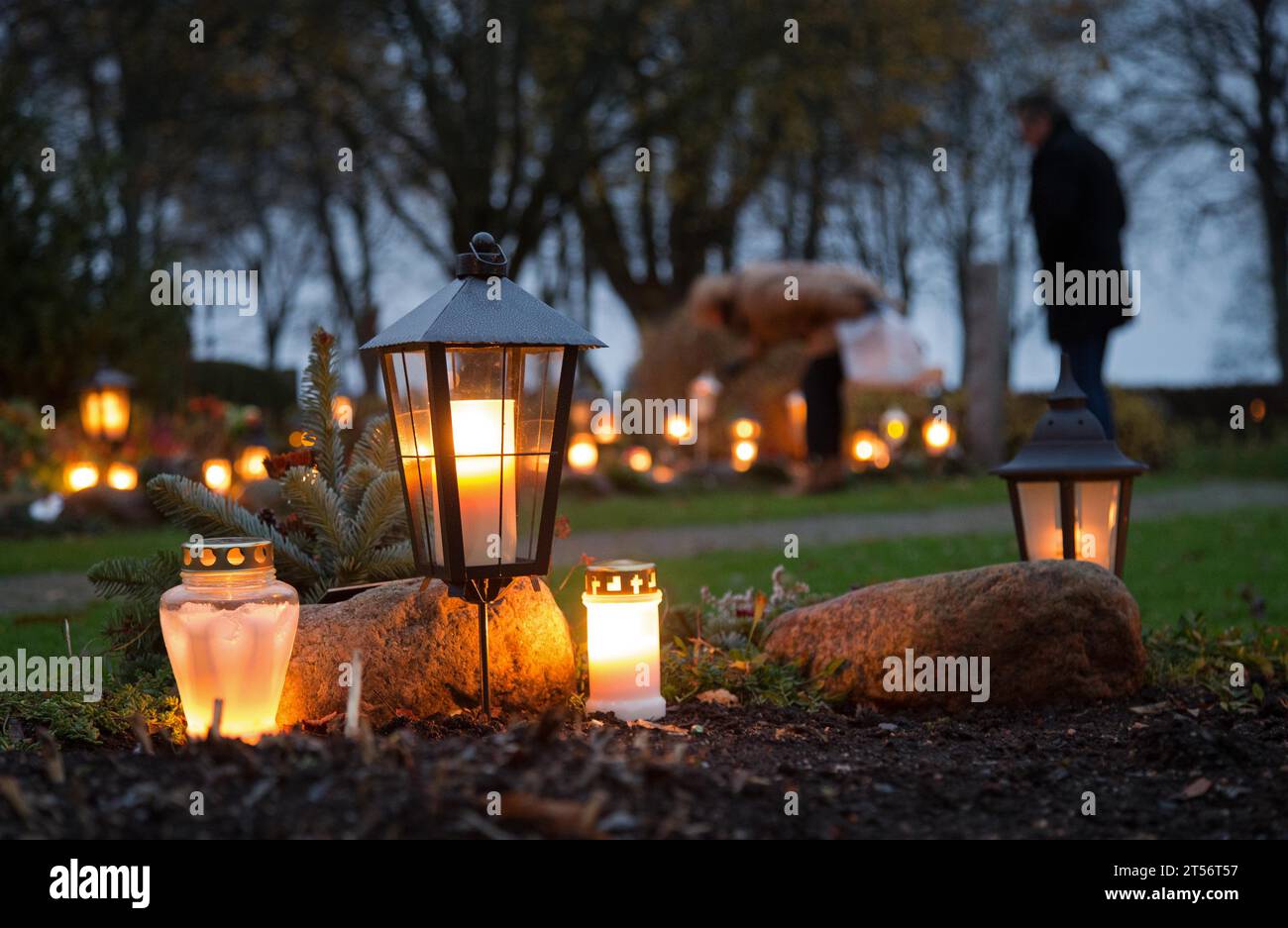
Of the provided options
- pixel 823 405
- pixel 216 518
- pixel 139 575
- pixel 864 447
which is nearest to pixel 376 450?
pixel 216 518

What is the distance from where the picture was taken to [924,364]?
52.5 feet

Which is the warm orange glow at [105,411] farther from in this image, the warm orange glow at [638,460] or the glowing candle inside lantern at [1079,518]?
the glowing candle inside lantern at [1079,518]

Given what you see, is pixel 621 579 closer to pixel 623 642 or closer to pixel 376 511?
pixel 623 642

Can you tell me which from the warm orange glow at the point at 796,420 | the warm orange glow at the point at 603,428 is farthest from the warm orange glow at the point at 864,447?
the warm orange glow at the point at 603,428

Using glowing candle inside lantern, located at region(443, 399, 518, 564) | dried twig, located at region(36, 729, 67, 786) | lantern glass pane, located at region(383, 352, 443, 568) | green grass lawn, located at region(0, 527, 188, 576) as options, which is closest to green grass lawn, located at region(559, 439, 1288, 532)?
green grass lawn, located at region(0, 527, 188, 576)

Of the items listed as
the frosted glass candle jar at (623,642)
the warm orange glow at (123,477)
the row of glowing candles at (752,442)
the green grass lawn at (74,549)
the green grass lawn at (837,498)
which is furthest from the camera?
the row of glowing candles at (752,442)

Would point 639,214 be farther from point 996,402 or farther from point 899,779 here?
point 899,779

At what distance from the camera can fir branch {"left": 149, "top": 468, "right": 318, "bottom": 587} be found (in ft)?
16.4

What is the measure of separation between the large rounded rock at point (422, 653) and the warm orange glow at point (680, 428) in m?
12.5

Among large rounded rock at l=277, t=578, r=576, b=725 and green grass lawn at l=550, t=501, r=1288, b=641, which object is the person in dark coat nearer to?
green grass lawn at l=550, t=501, r=1288, b=641

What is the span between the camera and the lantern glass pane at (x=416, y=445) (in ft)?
13.9

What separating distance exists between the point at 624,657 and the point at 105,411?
11.5 metres

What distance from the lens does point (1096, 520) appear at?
223 inches

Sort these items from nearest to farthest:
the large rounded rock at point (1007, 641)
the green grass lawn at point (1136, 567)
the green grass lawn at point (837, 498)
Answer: the large rounded rock at point (1007, 641)
the green grass lawn at point (1136, 567)
the green grass lawn at point (837, 498)
